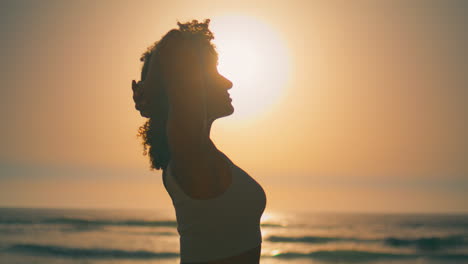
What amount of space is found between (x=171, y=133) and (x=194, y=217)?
0.37 meters

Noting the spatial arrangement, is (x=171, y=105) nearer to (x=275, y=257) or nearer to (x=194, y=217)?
(x=194, y=217)

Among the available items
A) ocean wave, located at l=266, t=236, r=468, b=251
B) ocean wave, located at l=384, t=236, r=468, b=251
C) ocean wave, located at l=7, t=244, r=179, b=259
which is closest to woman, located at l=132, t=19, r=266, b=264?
ocean wave, located at l=7, t=244, r=179, b=259

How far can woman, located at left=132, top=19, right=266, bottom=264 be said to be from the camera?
5.64 ft

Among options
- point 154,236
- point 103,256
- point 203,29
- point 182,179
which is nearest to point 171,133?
point 182,179

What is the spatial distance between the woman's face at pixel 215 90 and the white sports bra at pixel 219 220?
0.86ft

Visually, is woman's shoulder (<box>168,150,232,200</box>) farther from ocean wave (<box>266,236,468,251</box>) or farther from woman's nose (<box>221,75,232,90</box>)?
ocean wave (<box>266,236,468,251</box>)

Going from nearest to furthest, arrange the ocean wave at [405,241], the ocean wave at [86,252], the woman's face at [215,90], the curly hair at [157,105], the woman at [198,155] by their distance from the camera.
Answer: the woman at [198,155] < the curly hair at [157,105] < the woman's face at [215,90] < the ocean wave at [86,252] < the ocean wave at [405,241]

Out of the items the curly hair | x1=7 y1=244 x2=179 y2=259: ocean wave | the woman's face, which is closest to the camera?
the curly hair

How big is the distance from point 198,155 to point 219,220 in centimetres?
29

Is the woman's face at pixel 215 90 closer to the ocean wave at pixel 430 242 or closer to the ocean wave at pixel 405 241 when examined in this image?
the ocean wave at pixel 405 241

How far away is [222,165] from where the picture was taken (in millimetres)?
1989

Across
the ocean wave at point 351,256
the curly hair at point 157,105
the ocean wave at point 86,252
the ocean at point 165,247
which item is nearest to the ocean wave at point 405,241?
the ocean at point 165,247

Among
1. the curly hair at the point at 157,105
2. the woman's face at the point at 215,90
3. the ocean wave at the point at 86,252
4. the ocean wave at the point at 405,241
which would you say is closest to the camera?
the curly hair at the point at 157,105

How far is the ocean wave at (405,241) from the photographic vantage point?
36231mm
